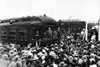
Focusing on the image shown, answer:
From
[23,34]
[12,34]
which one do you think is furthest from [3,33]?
[23,34]

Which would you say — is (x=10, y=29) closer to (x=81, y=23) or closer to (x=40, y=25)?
(x=40, y=25)

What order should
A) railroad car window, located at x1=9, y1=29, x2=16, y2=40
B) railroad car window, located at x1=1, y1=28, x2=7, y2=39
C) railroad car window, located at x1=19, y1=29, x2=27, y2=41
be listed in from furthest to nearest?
railroad car window, located at x1=1, y1=28, x2=7, y2=39, railroad car window, located at x1=9, y1=29, x2=16, y2=40, railroad car window, located at x1=19, y1=29, x2=27, y2=41

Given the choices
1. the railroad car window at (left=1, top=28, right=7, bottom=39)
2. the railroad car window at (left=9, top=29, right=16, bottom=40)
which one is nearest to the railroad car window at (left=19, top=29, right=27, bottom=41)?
the railroad car window at (left=9, top=29, right=16, bottom=40)

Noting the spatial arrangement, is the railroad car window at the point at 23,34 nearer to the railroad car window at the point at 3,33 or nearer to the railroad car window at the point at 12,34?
the railroad car window at the point at 12,34

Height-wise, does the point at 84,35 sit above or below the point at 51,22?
below

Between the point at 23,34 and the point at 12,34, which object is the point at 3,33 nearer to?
the point at 12,34

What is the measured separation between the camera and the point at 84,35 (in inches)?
717

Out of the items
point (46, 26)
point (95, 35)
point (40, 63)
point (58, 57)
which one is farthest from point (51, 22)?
point (40, 63)

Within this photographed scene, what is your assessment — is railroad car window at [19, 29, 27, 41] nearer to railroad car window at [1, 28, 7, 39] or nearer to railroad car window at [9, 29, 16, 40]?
railroad car window at [9, 29, 16, 40]

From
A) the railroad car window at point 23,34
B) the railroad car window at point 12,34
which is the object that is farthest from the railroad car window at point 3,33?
the railroad car window at point 23,34

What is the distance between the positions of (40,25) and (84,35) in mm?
5704

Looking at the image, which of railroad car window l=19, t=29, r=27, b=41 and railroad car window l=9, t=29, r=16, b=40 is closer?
railroad car window l=19, t=29, r=27, b=41

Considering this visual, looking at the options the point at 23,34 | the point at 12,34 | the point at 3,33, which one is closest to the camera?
the point at 23,34

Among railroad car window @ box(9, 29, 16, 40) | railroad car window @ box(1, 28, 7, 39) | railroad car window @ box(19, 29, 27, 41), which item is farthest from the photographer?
railroad car window @ box(1, 28, 7, 39)
